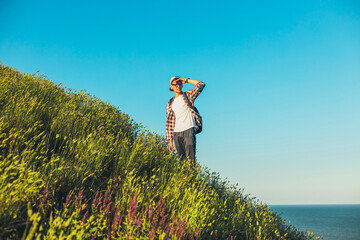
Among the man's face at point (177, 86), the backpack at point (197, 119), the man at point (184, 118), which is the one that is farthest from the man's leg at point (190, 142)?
the man's face at point (177, 86)

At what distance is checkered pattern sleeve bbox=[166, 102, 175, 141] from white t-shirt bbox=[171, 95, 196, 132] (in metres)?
0.35

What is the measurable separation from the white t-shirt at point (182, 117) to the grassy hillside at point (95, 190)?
665mm

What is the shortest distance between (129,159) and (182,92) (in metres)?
2.42

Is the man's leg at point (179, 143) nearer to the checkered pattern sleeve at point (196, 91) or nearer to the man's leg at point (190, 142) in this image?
the man's leg at point (190, 142)

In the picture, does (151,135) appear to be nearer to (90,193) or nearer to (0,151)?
(90,193)

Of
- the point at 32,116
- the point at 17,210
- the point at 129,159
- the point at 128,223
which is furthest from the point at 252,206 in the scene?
the point at 32,116

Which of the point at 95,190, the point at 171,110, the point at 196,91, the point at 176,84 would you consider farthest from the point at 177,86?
the point at 95,190

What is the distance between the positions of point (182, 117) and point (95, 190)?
2703mm

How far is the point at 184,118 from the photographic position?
507cm

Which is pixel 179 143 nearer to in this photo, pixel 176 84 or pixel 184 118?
pixel 184 118

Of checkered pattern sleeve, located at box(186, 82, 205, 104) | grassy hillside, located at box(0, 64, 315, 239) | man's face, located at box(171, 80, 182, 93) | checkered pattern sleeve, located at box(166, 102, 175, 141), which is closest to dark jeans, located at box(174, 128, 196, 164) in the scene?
checkered pattern sleeve, located at box(166, 102, 175, 141)

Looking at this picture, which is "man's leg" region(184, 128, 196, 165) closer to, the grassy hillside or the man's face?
the grassy hillside

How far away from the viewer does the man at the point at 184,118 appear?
496 cm

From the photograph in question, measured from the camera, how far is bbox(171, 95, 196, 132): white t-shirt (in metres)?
5.02
